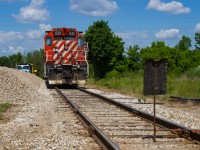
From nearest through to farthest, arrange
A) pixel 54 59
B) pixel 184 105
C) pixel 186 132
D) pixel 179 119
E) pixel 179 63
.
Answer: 1. pixel 186 132
2. pixel 179 119
3. pixel 184 105
4. pixel 54 59
5. pixel 179 63

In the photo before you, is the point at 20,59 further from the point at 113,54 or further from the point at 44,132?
the point at 44,132

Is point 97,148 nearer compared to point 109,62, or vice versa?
point 97,148

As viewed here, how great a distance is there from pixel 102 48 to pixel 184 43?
61849mm

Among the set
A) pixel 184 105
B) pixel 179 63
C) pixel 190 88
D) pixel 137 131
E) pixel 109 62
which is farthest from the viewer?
pixel 179 63

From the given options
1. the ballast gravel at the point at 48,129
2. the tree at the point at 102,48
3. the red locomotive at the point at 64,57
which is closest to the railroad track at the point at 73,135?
the ballast gravel at the point at 48,129

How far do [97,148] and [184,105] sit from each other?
879 centimetres

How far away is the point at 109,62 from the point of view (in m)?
74.1

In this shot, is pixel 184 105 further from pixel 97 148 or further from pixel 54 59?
pixel 54 59

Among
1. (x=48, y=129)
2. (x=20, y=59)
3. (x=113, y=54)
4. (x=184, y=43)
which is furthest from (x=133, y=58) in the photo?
(x=48, y=129)

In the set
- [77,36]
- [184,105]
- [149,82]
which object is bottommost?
[184,105]

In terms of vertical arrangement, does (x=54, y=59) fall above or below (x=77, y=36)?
below

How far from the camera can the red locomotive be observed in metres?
24.5

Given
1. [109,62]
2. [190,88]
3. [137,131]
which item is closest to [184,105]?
[190,88]

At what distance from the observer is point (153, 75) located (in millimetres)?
7887
